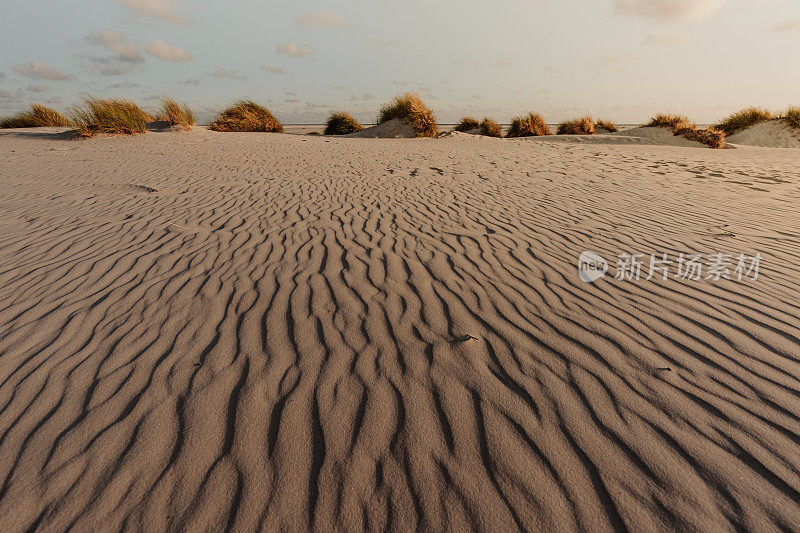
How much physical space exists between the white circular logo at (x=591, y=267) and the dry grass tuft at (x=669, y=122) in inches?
722

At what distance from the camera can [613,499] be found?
5.09ft

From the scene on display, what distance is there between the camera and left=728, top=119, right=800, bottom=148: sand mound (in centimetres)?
1645

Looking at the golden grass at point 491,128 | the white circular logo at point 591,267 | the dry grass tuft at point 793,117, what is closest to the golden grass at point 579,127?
the golden grass at point 491,128

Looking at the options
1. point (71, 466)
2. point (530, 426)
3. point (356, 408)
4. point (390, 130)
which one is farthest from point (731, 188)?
point (390, 130)

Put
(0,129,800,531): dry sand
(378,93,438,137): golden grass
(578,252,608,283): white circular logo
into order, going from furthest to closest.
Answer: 1. (378,93,438,137): golden grass
2. (578,252,608,283): white circular logo
3. (0,129,800,531): dry sand

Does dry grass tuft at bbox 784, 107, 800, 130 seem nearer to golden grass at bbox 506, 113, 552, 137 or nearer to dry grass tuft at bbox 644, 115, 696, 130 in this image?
dry grass tuft at bbox 644, 115, 696, 130

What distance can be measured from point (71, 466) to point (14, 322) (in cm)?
185

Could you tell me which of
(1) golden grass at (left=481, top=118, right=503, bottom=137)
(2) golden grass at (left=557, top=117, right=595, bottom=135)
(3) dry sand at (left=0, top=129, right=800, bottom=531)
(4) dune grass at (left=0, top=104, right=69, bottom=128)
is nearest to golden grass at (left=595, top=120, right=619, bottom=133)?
(2) golden grass at (left=557, top=117, right=595, bottom=135)

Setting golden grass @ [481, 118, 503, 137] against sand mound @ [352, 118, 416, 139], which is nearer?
sand mound @ [352, 118, 416, 139]

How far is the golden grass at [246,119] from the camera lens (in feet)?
60.1

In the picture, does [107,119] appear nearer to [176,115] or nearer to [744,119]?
[176,115]

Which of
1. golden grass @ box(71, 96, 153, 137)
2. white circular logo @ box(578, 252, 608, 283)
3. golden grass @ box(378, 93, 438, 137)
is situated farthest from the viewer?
golden grass @ box(378, 93, 438, 137)

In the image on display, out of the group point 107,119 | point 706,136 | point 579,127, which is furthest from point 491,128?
point 107,119

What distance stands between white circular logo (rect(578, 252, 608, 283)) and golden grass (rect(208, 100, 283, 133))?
1884 centimetres
